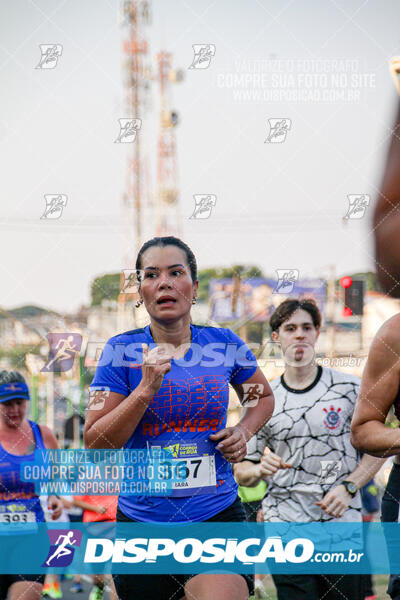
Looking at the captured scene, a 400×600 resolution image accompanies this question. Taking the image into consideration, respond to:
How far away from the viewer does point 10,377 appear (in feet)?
12.4


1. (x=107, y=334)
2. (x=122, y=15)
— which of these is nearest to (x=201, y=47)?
(x=122, y=15)

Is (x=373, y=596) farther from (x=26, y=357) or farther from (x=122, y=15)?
(x=122, y=15)

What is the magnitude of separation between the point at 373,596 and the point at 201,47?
3.22 metres

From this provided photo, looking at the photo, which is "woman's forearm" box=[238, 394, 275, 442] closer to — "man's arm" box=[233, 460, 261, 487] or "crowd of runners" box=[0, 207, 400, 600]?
"crowd of runners" box=[0, 207, 400, 600]

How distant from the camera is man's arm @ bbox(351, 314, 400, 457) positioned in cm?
212

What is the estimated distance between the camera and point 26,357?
415 centimetres

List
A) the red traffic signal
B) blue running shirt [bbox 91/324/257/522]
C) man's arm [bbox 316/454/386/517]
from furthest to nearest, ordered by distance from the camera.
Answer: the red traffic signal < man's arm [bbox 316/454/386/517] < blue running shirt [bbox 91/324/257/522]
